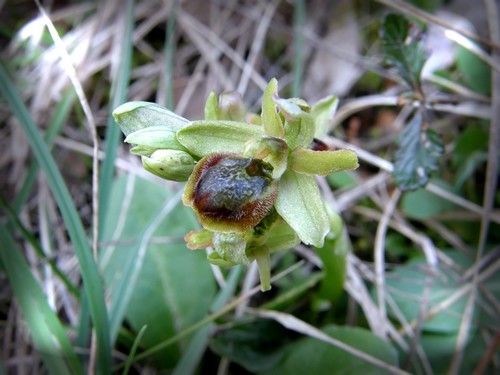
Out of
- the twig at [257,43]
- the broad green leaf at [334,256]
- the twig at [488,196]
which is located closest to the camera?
the broad green leaf at [334,256]

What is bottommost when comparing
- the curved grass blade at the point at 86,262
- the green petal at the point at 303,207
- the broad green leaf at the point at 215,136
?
the curved grass blade at the point at 86,262

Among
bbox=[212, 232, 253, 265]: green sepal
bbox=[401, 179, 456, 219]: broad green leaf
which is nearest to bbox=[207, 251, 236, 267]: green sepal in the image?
bbox=[212, 232, 253, 265]: green sepal

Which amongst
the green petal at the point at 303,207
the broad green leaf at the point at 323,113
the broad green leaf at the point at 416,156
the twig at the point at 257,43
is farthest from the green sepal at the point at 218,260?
the twig at the point at 257,43

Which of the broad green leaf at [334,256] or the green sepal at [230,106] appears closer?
the green sepal at [230,106]

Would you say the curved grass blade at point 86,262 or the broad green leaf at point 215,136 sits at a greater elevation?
the broad green leaf at point 215,136

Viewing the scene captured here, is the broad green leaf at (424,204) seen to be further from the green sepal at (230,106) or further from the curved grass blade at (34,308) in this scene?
the curved grass blade at (34,308)

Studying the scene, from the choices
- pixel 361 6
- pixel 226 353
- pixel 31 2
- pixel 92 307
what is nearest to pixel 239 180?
pixel 92 307

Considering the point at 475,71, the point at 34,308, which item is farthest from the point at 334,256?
the point at 475,71
